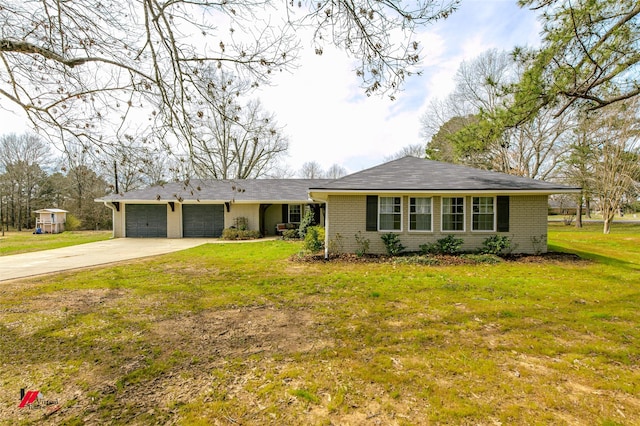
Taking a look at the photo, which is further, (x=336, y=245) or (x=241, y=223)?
(x=241, y=223)

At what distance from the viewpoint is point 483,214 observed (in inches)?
417

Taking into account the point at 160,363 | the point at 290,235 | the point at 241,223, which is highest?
the point at 241,223

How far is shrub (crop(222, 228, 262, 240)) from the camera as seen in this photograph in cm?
1706

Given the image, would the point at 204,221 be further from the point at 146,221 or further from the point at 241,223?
the point at 146,221

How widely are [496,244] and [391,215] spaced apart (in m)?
3.73

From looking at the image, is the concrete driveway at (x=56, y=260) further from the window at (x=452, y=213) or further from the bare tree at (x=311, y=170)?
the bare tree at (x=311, y=170)

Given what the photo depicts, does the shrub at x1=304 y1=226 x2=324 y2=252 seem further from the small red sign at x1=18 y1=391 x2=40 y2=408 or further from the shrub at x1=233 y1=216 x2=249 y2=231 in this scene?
the small red sign at x1=18 y1=391 x2=40 y2=408

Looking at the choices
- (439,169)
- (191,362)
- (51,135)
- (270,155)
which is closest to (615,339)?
(191,362)

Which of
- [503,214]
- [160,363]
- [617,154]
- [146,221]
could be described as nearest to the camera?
[160,363]

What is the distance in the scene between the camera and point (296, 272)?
8.33 meters

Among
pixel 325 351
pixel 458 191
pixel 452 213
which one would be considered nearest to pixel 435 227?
pixel 452 213

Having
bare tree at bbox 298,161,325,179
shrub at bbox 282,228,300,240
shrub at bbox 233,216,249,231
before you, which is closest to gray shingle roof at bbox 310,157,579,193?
shrub at bbox 282,228,300,240

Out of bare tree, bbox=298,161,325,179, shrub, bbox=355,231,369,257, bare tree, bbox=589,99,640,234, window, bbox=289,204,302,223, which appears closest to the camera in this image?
shrub, bbox=355,231,369,257

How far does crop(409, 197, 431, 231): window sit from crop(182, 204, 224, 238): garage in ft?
40.2
